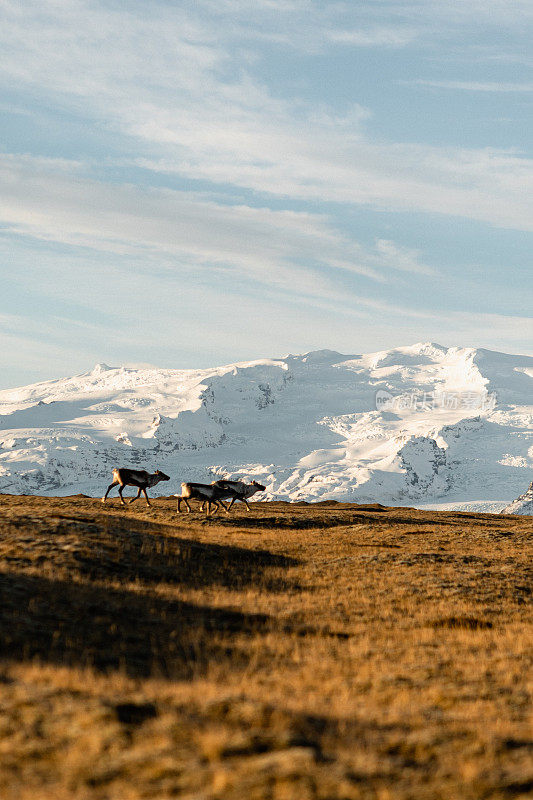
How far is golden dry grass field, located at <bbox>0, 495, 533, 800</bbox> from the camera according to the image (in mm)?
7582

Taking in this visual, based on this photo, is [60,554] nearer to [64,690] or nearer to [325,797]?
A: [64,690]

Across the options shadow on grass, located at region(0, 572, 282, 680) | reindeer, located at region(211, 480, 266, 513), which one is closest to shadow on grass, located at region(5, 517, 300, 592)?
shadow on grass, located at region(0, 572, 282, 680)

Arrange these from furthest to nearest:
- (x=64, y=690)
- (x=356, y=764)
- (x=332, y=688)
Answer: (x=332, y=688)
(x=64, y=690)
(x=356, y=764)

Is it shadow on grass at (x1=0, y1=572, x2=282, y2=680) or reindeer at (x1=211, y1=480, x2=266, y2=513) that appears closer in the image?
shadow on grass at (x1=0, y1=572, x2=282, y2=680)

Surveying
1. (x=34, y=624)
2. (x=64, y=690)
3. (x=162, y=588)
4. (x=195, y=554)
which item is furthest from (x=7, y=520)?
(x=64, y=690)

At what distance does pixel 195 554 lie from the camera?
28453 mm

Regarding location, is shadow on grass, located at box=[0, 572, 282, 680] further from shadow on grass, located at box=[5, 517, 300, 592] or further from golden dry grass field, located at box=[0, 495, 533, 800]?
shadow on grass, located at box=[5, 517, 300, 592]

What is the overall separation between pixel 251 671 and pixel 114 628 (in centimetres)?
411

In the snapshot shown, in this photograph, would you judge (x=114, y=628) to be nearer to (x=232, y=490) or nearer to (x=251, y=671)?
(x=251, y=671)

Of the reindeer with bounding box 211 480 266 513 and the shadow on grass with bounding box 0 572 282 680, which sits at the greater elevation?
the reindeer with bounding box 211 480 266 513

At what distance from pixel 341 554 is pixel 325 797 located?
26642mm

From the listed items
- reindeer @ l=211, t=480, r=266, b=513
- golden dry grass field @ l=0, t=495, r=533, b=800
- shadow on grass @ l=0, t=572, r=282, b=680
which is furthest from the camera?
reindeer @ l=211, t=480, r=266, b=513

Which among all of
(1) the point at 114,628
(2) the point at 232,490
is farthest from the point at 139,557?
(2) the point at 232,490

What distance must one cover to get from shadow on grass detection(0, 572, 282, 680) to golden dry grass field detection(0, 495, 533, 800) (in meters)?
0.07
